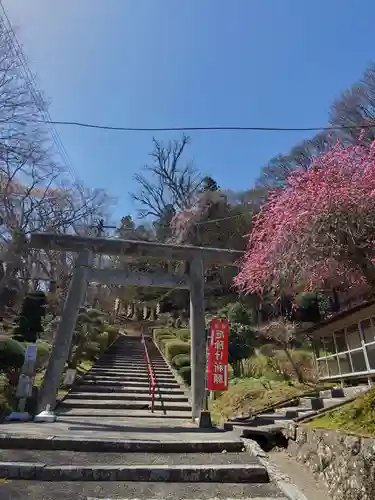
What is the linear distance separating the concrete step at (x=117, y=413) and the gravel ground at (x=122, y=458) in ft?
15.5

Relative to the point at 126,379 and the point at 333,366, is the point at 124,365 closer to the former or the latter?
the point at 126,379

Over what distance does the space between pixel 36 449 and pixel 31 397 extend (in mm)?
3926

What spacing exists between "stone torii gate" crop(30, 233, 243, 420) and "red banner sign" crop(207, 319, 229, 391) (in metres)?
0.39

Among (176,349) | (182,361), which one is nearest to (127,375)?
(182,361)

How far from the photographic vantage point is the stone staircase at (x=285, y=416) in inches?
211

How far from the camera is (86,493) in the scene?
3.78m

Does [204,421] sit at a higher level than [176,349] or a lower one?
lower

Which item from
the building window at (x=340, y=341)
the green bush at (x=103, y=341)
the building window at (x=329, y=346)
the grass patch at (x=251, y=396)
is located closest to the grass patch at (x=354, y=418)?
the grass patch at (x=251, y=396)

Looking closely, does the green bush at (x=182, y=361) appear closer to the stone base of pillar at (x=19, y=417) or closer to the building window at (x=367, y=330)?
the building window at (x=367, y=330)

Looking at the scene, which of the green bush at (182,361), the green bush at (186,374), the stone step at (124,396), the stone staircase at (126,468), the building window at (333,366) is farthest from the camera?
the green bush at (182,361)

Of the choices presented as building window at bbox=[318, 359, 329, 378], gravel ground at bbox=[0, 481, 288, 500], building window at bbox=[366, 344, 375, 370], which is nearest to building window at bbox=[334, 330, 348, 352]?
building window at bbox=[318, 359, 329, 378]

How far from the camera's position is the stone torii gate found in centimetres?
894

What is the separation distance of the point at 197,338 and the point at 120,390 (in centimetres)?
477

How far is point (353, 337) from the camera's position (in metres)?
12.0
